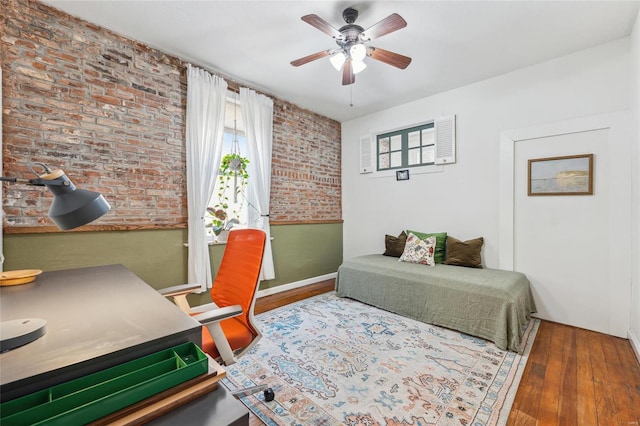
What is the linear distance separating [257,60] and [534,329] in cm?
404

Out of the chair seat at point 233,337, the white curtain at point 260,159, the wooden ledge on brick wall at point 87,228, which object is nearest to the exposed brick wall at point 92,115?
the wooden ledge on brick wall at point 87,228

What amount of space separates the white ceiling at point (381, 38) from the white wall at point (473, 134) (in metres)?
0.19

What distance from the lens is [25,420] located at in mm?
548

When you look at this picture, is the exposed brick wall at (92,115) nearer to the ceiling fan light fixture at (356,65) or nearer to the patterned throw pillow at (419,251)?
the ceiling fan light fixture at (356,65)

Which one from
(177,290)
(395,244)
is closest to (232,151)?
(177,290)

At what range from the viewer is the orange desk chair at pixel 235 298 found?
54.9 inches

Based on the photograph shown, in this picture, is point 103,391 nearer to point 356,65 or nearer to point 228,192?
point 356,65

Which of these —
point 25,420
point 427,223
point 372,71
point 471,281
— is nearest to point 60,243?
point 25,420

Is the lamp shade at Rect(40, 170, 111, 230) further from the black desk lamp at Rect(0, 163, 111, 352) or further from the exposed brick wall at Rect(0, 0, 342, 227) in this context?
the exposed brick wall at Rect(0, 0, 342, 227)

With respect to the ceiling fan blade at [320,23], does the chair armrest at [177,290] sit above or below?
below

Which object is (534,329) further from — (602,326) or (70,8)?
(70,8)

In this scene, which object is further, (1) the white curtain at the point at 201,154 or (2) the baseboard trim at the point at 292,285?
(2) the baseboard trim at the point at 292,285

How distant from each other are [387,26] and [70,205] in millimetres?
2204

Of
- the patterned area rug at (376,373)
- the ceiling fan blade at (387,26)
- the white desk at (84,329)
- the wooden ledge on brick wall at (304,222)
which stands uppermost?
the ceiling fan blade at (387,26)
